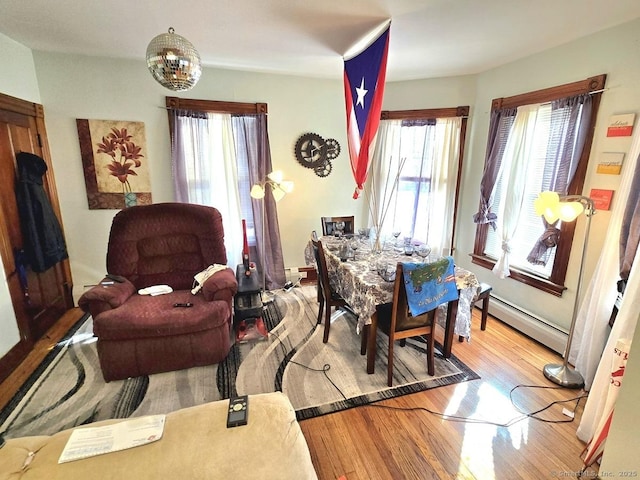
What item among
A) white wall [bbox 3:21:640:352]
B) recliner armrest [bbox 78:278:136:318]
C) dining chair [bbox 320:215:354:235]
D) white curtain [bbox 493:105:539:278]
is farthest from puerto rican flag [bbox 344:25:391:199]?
recliner armrest [bbox 78:278:136:318]

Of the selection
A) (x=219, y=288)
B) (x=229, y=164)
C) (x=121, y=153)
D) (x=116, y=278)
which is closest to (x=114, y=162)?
(x=121, y=153)

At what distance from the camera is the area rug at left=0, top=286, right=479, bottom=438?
1908 mm

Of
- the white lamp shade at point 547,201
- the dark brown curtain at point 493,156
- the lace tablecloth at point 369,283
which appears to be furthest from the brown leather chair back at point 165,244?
the dark brown curtain at point 493,156

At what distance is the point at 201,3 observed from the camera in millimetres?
1887

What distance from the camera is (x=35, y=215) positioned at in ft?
8.71

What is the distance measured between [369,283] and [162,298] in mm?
1642

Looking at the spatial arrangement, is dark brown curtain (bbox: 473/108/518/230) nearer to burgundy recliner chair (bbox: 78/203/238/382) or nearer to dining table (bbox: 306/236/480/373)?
dining table (bbox: 306/236/480/373)

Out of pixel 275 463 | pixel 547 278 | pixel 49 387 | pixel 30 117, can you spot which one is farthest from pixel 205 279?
pixel 547 278

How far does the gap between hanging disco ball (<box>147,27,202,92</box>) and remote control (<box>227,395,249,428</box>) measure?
1602 millimetres

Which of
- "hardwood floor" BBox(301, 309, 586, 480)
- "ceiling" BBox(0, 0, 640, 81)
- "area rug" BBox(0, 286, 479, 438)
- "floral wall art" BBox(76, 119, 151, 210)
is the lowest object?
"hardwood floor" BBox(301, 309, 586, 480)

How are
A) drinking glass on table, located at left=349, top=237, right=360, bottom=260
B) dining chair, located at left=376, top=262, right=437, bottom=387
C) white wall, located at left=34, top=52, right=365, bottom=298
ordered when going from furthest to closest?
white wall, located at left=34, top=52, right=365, bottom=298, drinking glass on table, located at left=349, top=237, right=360, bottom=260, dining chair, located at left=376, top=262, right=437, bottom=387

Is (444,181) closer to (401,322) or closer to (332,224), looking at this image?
(332,224)

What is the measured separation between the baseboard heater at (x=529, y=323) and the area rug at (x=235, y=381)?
84 centimetres

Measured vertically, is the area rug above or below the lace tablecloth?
below
